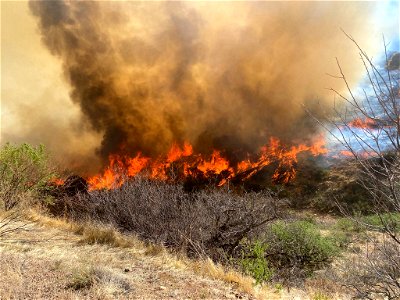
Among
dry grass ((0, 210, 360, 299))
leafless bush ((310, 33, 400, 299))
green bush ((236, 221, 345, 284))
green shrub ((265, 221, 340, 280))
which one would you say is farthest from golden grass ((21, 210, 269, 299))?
green shrub ((265, 221, 340, 280))

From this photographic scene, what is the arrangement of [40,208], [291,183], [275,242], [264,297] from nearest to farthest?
[264,297] → [275,242] → [40,208] → [291,183]

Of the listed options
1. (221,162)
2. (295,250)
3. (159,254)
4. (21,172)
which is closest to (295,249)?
(295,250)

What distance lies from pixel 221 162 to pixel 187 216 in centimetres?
1981

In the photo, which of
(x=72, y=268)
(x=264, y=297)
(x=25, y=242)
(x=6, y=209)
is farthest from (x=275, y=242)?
(x=6, y=209)

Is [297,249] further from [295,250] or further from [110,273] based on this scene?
[110,273]

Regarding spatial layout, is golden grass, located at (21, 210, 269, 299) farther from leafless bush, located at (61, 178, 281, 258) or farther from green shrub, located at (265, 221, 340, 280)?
green shrub, located at (265, 221, 340, 280)

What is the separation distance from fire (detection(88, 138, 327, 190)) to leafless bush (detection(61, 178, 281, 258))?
8839 millimetres

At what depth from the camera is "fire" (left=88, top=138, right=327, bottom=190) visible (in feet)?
73.7

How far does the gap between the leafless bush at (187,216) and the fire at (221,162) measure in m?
8.84

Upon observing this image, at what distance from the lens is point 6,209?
38.1ft

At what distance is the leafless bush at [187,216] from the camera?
28.0 feet

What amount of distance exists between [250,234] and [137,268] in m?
3.73

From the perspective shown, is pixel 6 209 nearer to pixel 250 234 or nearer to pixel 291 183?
pixel 250 234

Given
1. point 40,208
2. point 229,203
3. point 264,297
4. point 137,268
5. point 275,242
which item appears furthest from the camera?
point 40,208
